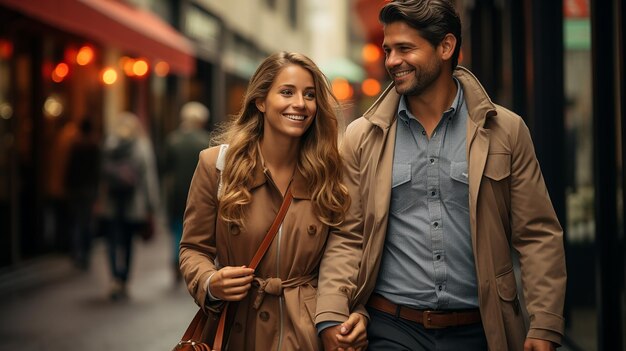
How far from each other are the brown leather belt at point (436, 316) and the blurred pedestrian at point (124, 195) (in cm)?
724

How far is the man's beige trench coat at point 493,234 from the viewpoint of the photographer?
10.8 ft

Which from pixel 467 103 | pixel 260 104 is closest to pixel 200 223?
pixel 260 104

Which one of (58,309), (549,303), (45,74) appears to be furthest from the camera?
(45,74)

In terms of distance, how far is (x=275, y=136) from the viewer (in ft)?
12.4

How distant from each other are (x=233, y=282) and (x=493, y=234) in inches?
38.9

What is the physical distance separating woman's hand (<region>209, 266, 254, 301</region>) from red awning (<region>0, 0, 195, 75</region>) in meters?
5.82

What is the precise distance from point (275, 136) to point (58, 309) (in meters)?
6.26

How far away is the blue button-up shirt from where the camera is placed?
336cm

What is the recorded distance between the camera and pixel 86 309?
9.36 m

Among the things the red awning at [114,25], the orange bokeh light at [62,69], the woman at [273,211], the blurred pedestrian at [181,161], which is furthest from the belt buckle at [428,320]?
the orange bokeh light at [62,69]

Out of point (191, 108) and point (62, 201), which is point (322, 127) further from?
point (62, 201)

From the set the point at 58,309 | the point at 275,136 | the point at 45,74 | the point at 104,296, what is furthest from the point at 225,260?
the point at 45,74

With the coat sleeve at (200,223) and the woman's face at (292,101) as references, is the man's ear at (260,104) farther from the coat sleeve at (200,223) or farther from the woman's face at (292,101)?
the coat sleeve at (200,223)

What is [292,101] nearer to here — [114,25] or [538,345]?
[538,345]
